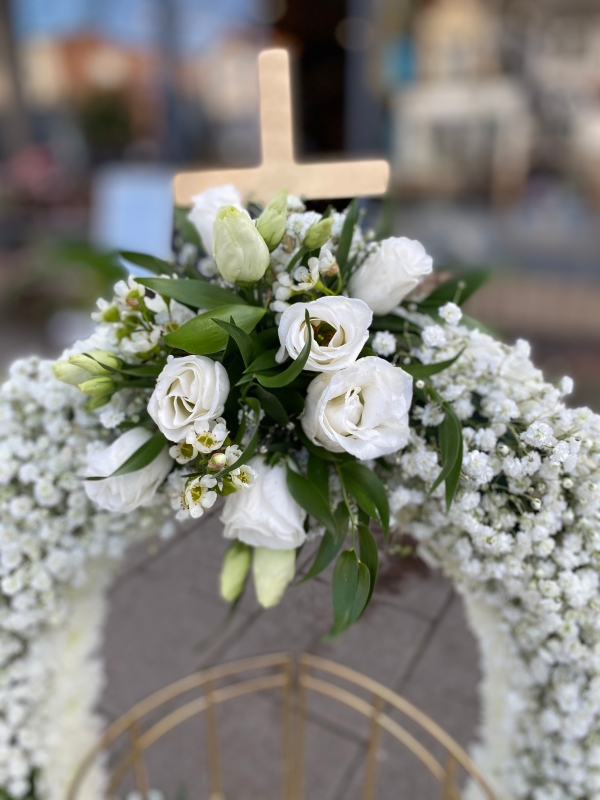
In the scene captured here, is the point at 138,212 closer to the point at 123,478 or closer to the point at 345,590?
the point at 123,478

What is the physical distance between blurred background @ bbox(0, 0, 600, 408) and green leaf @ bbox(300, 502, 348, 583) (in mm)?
2636

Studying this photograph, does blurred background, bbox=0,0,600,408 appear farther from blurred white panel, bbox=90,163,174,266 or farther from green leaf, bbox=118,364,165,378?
green leaf, bbox=118,364,165,378

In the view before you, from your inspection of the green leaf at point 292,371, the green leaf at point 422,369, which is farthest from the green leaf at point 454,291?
the green leaf at point 292,371

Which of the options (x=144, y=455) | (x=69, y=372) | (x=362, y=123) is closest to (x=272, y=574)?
(x=144, y=455)

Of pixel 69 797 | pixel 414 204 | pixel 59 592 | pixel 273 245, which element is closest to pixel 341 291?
pixel 273 245

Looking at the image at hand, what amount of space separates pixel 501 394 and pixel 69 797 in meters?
0.77

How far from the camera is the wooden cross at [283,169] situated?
679mm

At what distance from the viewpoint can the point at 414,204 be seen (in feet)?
13.0

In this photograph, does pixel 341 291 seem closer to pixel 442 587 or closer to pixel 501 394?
pixel 501 394

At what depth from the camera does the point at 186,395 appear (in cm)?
45

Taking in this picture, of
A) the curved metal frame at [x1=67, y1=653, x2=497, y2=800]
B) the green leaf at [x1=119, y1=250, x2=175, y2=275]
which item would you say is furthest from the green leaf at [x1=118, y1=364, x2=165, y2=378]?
the curved metal frame at [x1=67, y1=653, x2=497, y2=800]

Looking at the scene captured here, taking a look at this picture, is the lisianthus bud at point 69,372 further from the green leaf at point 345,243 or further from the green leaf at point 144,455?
the green leaf at point 345,243

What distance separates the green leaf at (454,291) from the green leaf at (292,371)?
0.22 meters

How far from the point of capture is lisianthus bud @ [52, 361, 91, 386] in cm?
54
